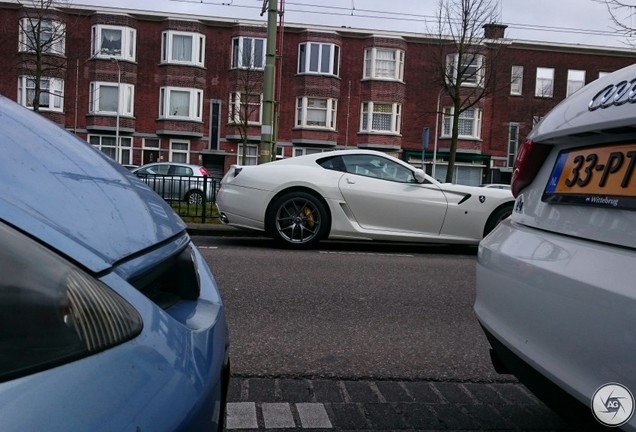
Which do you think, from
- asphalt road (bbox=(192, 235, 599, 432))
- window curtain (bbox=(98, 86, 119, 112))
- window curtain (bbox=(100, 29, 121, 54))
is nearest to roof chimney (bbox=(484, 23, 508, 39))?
window curtain (bbox=(100, 29, 121, 54))

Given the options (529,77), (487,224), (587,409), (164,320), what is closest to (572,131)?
(587,409)

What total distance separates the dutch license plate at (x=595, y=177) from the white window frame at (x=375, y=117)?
97.3 feet

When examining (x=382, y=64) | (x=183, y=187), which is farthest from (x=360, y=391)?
(x=382, y=64)

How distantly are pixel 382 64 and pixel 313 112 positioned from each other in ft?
15.0

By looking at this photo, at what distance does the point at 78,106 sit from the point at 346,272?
2807 centimetres

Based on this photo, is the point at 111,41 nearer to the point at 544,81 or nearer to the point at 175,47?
the point at 175,47

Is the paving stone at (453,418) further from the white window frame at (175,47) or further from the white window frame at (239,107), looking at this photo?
the white window frame at (175,47)

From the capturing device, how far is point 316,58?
102ft

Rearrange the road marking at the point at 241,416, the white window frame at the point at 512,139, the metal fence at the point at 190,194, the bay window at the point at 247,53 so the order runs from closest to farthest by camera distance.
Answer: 1. the road marking at the point at 241,416
2. the metal fence at the point at 190,194
3. the bay window at the point at 247,53
4. the white window frame at the point at 512,139

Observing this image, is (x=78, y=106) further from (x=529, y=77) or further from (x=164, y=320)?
(x=164, y=320)

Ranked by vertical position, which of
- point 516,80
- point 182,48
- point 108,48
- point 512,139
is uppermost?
point 182,48

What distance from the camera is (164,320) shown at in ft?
4.43

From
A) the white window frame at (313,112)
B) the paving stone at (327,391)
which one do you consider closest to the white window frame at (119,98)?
the white window frame at (313,112)

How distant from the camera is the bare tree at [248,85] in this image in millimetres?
30094
